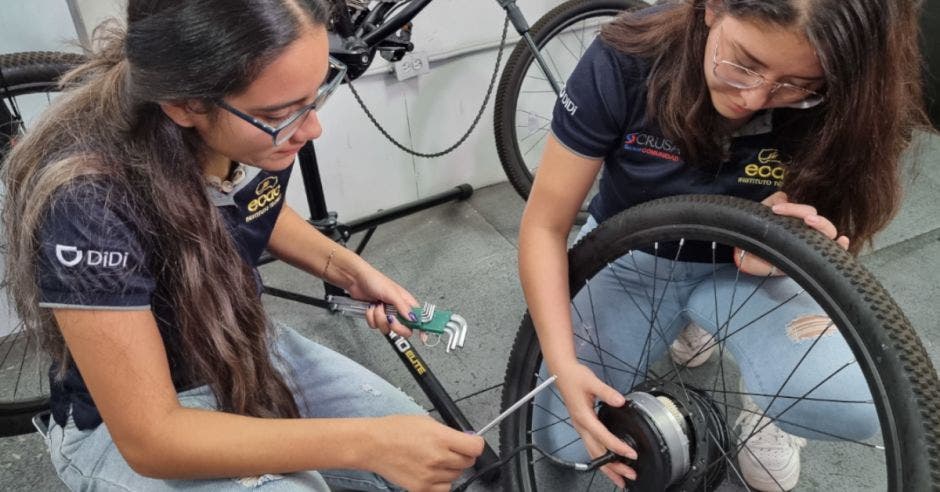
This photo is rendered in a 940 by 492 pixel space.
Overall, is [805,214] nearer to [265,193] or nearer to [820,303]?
[820,303]

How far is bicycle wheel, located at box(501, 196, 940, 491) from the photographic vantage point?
723 mm

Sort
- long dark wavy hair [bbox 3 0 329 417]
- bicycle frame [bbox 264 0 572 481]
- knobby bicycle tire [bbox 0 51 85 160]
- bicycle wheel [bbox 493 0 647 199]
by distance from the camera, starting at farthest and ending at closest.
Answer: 1. bicycle wheel [bbox 493 0 647 199]
2. bicycle frame [bbox 264 0 572 481]
3. knobby bicycle tire [bbox 0 51 85 160]
4. long dark wavy hair [bbox 3 0 329 417]

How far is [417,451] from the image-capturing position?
33.0 inches

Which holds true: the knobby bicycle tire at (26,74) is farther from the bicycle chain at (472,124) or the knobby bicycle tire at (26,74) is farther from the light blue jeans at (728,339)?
the light blue jeans at (728,339)

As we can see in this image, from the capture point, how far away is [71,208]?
72 centimetres

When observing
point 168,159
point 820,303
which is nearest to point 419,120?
point 168,159

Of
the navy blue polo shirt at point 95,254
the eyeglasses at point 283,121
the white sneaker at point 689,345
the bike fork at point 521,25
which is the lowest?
the white sneaker at point 689,345

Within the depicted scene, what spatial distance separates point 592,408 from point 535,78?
1379 millimetres

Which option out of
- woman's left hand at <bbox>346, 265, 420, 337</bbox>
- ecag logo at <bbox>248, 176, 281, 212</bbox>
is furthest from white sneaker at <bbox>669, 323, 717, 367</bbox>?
ecag logo at <bbox>248, 176, 281, 212</bbox>

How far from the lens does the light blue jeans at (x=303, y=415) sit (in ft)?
2.81

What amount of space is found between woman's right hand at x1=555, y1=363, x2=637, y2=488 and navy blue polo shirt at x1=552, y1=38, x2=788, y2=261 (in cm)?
28

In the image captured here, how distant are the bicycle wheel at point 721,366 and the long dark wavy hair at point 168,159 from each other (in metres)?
0.45

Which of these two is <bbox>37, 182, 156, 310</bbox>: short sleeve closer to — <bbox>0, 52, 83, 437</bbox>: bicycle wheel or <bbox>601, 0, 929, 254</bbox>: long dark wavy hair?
<bbox>0, 52, 83, 437</bbox>: bicycle wheel

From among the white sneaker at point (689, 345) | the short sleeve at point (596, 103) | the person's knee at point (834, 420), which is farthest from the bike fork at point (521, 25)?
the person's knee at point (834, 420)
